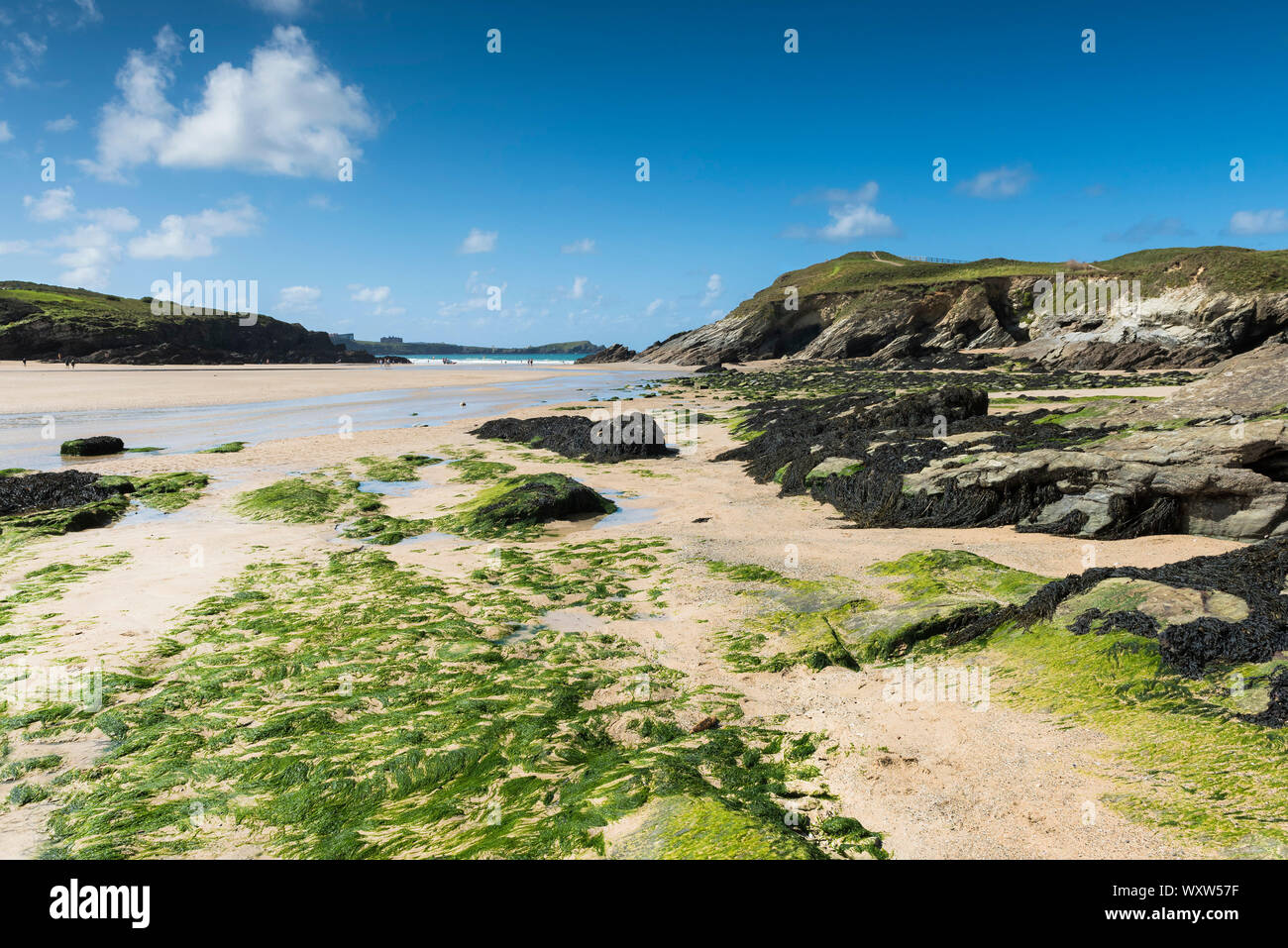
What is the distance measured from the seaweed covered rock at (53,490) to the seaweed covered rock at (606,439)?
11.0 meters

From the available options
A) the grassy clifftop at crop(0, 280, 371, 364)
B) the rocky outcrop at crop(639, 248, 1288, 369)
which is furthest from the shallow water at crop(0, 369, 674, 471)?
the grassy clifftop at crop(0, 280, 371, 364)

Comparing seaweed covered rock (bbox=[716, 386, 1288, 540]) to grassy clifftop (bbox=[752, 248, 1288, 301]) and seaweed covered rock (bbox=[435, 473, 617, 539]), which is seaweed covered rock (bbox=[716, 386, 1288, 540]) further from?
grassy clifftop (bbox=[752, 248, 1288, 301])

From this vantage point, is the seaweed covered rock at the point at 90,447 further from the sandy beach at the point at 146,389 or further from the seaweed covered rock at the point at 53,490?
the sandy beach at the point at 146,389

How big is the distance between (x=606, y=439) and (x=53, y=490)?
13027 mm

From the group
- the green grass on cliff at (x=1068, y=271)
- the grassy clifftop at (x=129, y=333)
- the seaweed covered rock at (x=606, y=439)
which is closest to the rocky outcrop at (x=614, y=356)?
the green grass on cliff at (x=1068, y=271)

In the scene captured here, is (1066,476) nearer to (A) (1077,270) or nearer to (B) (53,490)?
(B) (53,490)

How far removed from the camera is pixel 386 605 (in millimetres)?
7855

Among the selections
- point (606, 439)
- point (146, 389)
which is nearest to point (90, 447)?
point (606, 439)

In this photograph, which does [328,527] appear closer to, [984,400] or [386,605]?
[386,605]

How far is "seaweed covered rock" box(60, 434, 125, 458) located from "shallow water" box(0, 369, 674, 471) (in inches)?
15.0

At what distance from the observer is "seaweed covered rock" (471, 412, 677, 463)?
741 inches

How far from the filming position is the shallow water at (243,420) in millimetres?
19812
